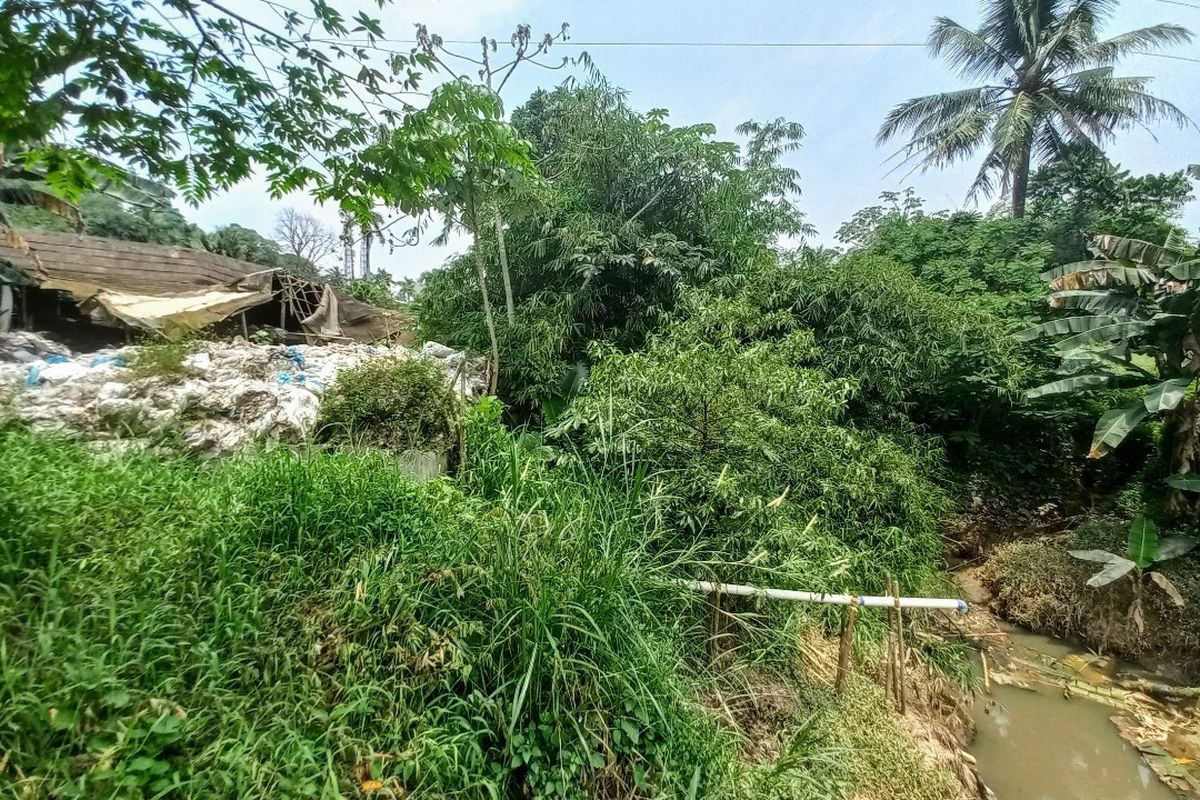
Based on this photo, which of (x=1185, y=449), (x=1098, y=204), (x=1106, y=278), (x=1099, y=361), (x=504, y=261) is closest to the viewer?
(x=1185, y=449)

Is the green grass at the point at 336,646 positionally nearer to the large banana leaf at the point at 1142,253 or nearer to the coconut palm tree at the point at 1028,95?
the large banana leaf at the point at 1142,253

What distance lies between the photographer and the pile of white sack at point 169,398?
3191 millimetres

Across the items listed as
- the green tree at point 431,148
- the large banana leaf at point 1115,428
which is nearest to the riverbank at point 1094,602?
the large banana leaf at point 1115,428

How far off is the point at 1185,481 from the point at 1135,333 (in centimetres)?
137

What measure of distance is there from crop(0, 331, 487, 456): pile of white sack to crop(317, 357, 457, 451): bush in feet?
0.65

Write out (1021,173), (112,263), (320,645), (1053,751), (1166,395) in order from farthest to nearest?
(1021,173), (112,263), (1166,395), (1053,751), (320,645)

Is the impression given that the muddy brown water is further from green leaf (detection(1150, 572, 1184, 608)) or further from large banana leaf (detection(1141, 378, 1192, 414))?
large banana leaf (detection(1141, 378, 1192, 414))

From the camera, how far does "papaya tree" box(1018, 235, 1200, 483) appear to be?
4.80 meters

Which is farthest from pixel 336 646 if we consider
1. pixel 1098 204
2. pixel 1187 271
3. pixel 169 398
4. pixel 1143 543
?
pixel 1098 204

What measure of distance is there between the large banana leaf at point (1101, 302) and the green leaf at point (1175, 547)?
2.10 metres

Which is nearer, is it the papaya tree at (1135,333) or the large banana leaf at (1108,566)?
the large banana leaf at (1108,566)

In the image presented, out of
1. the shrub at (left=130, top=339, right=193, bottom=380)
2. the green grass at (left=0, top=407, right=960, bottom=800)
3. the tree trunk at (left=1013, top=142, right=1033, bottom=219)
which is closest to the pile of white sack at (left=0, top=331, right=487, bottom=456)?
the shrub at (left=130, top=339, right=193, bottom=380)

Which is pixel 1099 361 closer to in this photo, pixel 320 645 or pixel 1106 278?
pixel 1106 278

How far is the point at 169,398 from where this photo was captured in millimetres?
3389
